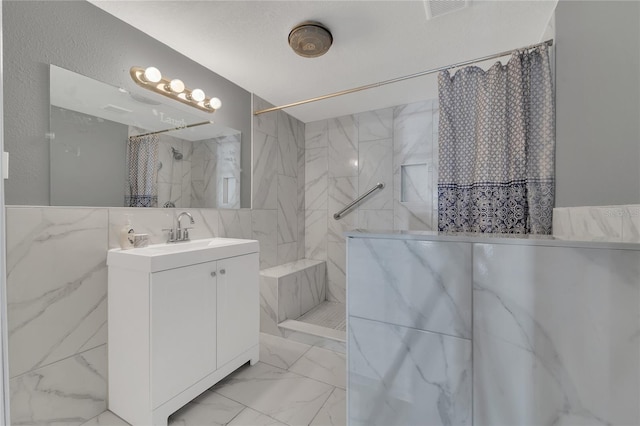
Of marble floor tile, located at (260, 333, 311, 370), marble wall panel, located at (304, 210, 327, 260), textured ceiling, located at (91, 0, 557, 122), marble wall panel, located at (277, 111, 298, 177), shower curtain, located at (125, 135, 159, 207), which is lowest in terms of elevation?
marble floor tile, located at (260, 333, 311, 370)

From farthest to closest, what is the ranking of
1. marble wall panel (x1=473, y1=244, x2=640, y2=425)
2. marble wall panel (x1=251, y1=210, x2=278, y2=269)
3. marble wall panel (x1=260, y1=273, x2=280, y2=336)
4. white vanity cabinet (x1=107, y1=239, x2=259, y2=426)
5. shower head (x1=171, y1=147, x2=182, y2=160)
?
marble wall panel (x1=251, y1=210, x2=278, y2=269), marble wall panel (x1=260, y1=273, x2=280, y2=336), shower head (x1=171, y1=147, x2=182, y2=160), white vanity cabinet (x1=107, y1=239, x2=259, y2=426), marble wall panel (x1=473, y1=244, x2=640, y2=425)

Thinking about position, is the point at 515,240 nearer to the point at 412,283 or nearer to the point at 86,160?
the point at 412,283

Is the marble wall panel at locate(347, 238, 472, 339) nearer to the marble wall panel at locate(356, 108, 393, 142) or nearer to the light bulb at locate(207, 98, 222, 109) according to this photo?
the light bulb at locate(207, 98, 222, 109)

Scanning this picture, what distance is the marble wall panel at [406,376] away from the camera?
86 cm

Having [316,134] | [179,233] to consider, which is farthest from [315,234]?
[179,233]

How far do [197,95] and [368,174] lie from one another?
5.83ft

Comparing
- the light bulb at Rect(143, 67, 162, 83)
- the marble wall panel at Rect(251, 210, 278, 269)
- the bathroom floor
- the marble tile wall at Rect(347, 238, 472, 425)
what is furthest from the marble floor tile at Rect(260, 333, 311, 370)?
the light bulb at Rect(143, 67, 162, 83)

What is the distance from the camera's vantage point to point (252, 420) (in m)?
1.35

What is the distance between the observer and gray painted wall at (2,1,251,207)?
114cm

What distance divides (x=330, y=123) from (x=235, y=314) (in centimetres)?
231

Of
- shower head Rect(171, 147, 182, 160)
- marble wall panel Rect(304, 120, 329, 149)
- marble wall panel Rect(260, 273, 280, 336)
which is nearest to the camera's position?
shower head Rect(171, 147, 182, 160)

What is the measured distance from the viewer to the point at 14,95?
1.15m

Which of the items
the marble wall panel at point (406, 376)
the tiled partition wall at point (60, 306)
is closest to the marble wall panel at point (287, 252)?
the tiled partition wall at point (60, 306)

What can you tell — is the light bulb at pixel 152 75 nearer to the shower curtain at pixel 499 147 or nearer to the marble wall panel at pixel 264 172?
the marble wall panel at pixel 264 172
